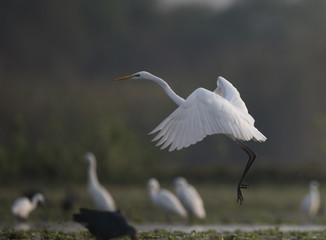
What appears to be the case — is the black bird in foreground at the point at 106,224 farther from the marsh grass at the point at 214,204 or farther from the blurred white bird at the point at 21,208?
the blurred white bird at the point at 21,208

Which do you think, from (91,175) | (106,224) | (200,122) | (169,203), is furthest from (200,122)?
(91,175)

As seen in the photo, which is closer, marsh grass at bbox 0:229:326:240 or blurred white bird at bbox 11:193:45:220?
marsh grass at bbox 0:229:326:240

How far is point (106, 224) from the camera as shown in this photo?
648cm

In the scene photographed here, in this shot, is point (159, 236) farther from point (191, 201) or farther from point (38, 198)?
point (38, 198)

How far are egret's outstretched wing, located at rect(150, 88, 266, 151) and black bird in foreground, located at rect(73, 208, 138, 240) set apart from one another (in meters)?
0.95

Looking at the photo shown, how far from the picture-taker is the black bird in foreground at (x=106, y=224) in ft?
21.0

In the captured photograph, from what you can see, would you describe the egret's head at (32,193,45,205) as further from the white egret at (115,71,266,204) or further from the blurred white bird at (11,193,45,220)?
the white egret at (115,71,266,204)

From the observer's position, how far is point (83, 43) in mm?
39656

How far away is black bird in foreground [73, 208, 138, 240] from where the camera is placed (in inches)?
251

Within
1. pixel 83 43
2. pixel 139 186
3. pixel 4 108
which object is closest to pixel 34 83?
pixel 4 108

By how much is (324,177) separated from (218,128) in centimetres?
1675

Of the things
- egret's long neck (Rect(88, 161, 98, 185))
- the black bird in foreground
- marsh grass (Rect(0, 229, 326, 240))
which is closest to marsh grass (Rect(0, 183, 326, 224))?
egret's long neck (Rect(88, 161, 98, 185))

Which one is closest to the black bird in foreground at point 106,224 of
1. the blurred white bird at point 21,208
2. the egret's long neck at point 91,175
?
the blurred white bird at point 21,208

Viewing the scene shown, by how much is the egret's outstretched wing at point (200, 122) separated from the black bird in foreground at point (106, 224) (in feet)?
3.12
